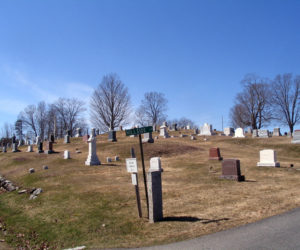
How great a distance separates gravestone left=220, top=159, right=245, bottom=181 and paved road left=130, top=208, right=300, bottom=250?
5.87m

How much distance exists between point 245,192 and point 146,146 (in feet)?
51.4

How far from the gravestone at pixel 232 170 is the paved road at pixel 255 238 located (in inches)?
231

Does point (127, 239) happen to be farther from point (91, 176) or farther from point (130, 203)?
point (91, 176)

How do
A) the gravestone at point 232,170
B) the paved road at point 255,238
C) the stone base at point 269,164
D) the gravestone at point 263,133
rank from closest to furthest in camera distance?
the paved road at point 255,238, the gravestone at point 232,170, the stone base at point 269,164, the gravestone at point 263,133

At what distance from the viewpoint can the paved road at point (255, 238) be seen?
5.22 m

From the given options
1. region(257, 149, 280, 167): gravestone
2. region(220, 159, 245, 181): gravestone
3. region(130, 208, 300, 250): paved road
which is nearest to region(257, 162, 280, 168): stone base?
region(257, 149, 280, 167): gravestone

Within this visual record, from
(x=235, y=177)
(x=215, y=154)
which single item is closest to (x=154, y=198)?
(x=235, y=177)

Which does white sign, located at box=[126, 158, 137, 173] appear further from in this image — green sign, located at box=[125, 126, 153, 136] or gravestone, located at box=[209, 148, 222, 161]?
gravestone, located at box=[209, 148, 222, 161]

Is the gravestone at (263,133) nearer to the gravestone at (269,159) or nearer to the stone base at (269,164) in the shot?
the gravestone at (269,159)

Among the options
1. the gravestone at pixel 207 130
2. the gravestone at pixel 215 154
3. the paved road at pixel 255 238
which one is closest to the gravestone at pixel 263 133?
the gravestone at pixel 207 130

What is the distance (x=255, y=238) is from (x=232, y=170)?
7.22 meters

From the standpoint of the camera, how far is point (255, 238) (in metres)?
5.56

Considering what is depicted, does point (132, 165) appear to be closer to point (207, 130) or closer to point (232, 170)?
point (232, 170)

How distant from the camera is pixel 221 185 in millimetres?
11484
